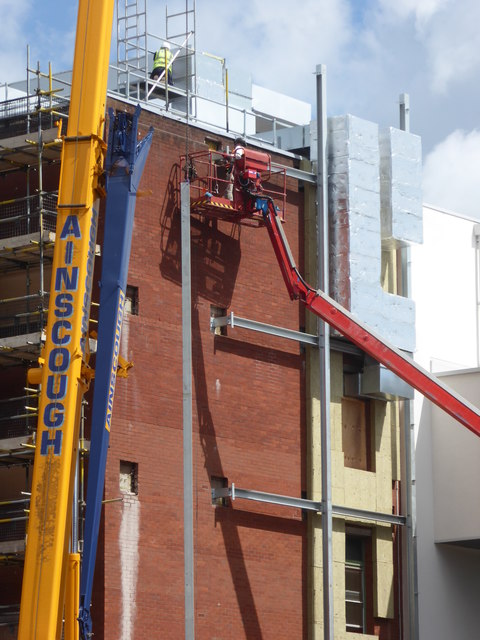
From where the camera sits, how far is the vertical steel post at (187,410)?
122 ft

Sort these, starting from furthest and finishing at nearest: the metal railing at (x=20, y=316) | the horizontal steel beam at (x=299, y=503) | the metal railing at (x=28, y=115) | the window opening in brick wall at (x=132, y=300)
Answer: the horizontal steel beam at (x=299, y=503)
the metal railing at (x=28, y=115)
the window opening in brick wall at (x=132, y=300)
the metal railing at (x=20, y=316)

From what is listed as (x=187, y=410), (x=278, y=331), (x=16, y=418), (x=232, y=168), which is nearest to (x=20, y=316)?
(x=16, y=418)

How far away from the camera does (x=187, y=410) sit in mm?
38156

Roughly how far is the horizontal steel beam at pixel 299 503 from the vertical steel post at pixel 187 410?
1925 mm

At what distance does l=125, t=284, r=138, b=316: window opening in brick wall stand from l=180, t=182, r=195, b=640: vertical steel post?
43.2 inches

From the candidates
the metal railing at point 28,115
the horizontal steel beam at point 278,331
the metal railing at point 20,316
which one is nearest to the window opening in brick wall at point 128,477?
the metal railing at point 20,316

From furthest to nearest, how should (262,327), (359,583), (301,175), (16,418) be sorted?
(359,583) → (301,175) → (262,327) → (16,418)

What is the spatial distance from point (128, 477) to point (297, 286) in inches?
259

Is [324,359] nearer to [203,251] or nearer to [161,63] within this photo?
[203,251]

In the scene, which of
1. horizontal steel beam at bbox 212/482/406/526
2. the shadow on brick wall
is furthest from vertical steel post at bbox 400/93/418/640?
the shadow on brick wall

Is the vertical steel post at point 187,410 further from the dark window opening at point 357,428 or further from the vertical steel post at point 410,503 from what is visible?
the vertical steel post at point 410,503

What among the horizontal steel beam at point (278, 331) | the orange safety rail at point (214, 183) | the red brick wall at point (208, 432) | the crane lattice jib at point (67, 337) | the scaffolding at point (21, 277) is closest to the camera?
the crane lattice jib at point (67, 337)

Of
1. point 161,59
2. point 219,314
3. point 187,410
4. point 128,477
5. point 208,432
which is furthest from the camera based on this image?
point 161,59

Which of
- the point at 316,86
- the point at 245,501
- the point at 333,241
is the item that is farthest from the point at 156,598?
the point at 316,86
